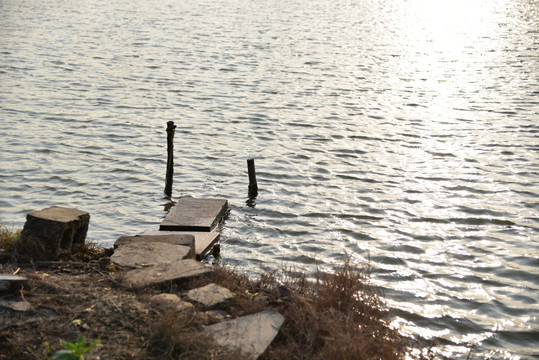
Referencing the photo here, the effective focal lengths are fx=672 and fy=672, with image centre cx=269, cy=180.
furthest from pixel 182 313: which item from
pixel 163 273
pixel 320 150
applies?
→ pixel 320 150

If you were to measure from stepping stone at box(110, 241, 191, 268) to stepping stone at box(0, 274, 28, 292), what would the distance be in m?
1.49

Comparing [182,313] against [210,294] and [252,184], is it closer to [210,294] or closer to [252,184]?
[210,294]

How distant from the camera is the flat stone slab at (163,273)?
291 inches

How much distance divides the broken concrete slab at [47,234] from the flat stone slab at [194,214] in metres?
2.57

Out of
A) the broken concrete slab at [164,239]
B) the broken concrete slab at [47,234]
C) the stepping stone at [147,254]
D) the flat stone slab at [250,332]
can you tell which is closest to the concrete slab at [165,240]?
the broken concrete slab at [164,239]

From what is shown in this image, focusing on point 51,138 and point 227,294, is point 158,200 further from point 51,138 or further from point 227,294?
point 227,294

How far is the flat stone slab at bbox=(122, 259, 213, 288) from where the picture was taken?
7387mm

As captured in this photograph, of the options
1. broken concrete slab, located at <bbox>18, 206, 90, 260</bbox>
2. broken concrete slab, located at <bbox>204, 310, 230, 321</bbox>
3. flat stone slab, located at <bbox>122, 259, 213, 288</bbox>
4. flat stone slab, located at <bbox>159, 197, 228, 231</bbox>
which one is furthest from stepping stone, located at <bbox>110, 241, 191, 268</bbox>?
flat stone slab, located at <bbox>159, 197, 228, 231</bbox>

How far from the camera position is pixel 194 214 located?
38.0 feet

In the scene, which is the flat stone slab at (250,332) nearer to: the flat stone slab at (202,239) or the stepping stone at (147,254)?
the stepping stone at (147,254)

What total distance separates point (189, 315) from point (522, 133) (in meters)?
13.7

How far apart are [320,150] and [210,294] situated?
9746 mm

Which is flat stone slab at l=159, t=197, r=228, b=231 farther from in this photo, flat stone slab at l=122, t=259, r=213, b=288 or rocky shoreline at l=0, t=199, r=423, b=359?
flat stone slab at l=122, t=259, r=213, b=288

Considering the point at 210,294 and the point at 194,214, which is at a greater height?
A: the point at 210,294
